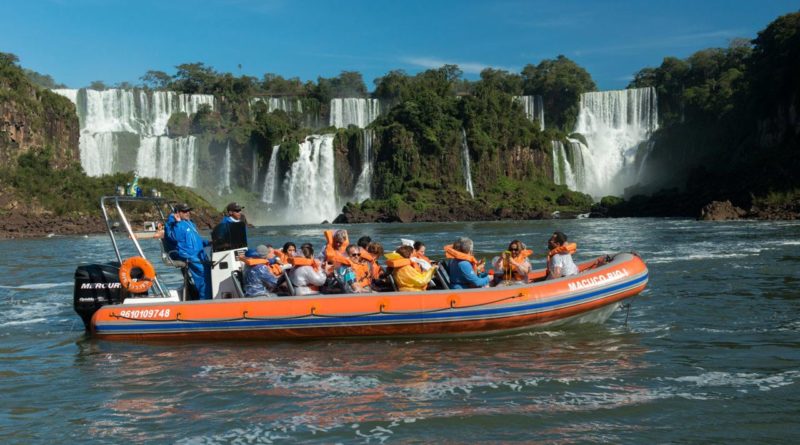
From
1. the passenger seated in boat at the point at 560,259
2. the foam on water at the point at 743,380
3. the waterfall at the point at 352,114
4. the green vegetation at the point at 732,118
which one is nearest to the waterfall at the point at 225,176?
the waterfall at the point at 352,114

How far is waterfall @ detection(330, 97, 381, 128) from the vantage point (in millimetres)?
74875

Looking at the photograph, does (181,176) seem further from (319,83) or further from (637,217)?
(637,217)

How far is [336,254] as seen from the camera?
9.50 metres

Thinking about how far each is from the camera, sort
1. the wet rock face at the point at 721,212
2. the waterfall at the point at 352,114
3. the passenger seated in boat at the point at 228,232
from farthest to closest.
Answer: the waterfall at the point at 352,114 → the wet rock face at the point at 721,212 → the passenger seated in boat at the point at 228,232

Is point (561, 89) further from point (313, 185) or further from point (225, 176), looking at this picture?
point (225, 176)

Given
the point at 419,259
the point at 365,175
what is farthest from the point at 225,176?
the point at 419,259

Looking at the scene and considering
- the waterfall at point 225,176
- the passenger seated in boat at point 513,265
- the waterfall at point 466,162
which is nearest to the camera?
the passenger seated in boat at point 513,265

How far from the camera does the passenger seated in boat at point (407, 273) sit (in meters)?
9.11

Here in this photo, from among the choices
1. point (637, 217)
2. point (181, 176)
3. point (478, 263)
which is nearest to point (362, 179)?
point (181, 176)

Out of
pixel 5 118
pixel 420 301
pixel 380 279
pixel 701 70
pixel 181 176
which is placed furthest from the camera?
pixel 701 70

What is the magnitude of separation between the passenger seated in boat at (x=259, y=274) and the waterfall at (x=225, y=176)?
2384 inches

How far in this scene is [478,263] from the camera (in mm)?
9930

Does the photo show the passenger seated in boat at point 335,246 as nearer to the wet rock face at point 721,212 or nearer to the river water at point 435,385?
the river water at point 435,385

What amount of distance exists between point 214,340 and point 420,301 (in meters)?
2.61
